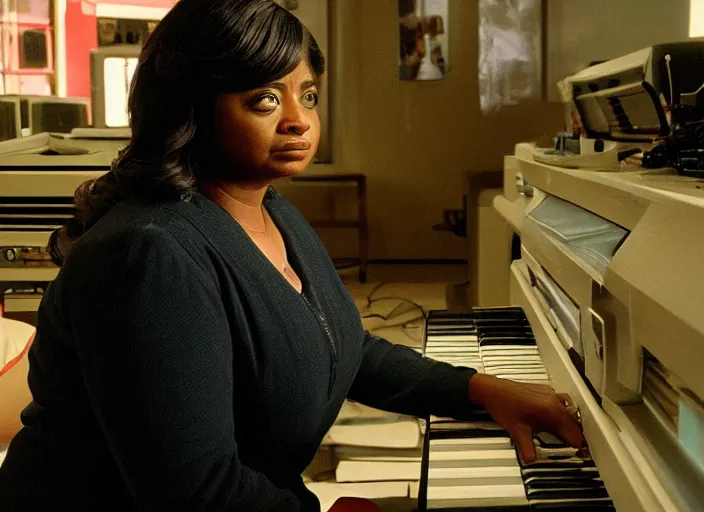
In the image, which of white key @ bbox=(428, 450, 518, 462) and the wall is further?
the wall

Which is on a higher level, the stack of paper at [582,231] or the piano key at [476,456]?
the stack of paper at [582,231]

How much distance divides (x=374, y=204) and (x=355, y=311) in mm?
4903

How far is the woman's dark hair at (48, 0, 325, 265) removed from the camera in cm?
91

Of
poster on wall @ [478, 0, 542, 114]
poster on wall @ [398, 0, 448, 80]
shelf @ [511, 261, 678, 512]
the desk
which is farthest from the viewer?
poster on wall @ [398, 0, 448, 80]

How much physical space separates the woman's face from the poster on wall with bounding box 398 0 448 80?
501 centimetres

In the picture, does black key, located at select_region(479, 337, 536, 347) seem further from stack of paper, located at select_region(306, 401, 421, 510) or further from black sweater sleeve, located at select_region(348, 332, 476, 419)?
stack of paper, located at select_region(306, 401, 421, 510)

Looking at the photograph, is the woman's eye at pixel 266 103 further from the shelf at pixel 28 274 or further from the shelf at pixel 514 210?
the shelf at pixel 28 274

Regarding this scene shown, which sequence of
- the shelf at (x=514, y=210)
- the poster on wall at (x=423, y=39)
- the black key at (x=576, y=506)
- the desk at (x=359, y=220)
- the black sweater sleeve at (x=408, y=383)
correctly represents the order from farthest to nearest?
the poster on wall at (x=423, y=39) < the desk at (x=359, y=220) < the shelf at (x=514, y=210) < the black sweater sleeve at (x=408, y=383) < the black key at (x=576, y=506)

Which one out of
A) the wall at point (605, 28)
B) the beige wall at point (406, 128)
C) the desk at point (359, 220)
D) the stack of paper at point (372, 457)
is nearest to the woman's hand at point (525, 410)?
the stack of paper at point (372, 457)

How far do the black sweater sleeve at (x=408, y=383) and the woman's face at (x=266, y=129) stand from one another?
43cm

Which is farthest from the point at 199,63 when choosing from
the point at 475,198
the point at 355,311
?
the point at 475,198

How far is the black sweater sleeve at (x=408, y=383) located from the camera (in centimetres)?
122

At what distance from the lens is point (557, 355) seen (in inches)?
50.0

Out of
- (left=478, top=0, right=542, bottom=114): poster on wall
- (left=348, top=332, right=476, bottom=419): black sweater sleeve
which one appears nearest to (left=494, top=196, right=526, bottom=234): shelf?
(left=348, top=332, right=476, bottom=419): black sweater sleeve
